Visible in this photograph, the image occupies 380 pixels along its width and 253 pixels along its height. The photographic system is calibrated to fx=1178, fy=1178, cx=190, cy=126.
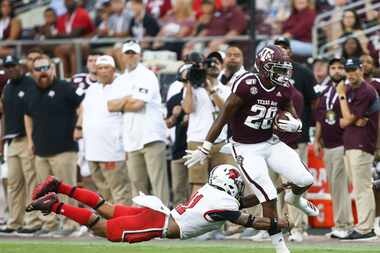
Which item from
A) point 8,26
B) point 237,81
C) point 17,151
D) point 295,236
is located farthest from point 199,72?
point 8,26

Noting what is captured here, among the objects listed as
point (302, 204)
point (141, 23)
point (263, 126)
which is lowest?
point (302, 204)

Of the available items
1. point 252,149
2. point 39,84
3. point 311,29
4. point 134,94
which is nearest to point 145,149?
point 134,94

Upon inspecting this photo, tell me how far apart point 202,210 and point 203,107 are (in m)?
3.39

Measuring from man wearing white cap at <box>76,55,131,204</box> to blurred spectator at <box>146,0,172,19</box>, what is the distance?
5536 millimetres

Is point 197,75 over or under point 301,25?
under

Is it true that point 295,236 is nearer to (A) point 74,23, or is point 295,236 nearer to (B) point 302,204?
(B) point 302,204

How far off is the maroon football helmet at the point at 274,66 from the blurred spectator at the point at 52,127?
412 centimetres

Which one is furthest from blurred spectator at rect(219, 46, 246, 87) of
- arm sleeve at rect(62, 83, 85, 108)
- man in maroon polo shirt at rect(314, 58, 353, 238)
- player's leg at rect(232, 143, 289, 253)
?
player's leg at rect(232, 143, 289, 253)

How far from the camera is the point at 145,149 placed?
1487 cm

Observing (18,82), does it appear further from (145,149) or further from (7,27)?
(7,27)

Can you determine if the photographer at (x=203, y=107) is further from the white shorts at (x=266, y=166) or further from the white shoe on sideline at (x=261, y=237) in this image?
the white shorts at (x=266, y=166)

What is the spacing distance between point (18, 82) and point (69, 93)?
2.97ft

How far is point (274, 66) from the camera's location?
1160 centimetres

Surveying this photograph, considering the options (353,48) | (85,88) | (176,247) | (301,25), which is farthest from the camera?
(301,25)
